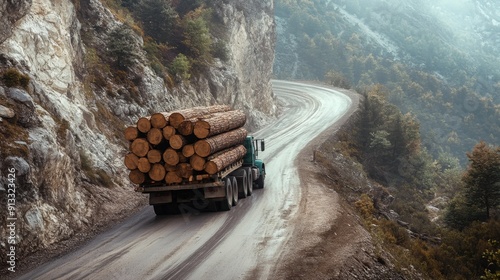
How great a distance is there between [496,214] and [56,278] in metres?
22.6

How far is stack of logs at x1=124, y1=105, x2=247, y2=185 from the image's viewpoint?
16.7 meters

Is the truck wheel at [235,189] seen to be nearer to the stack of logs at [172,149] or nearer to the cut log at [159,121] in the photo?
the stack of logs at [172,149]

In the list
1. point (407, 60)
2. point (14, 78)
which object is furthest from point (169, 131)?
point (407, 60)

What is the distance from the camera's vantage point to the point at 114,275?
Answer: 39.5 ft

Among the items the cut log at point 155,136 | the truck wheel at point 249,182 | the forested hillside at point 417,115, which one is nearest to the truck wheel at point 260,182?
the truck wheel at point 249,182

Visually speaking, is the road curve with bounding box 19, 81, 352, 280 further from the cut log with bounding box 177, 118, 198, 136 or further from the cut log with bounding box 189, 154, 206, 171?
the cut log with bounding box 177, 118, 198, 136

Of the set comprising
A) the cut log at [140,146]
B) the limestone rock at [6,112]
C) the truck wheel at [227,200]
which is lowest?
the truck wheel at [227,200]

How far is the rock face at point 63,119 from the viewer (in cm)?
Answer: 1450

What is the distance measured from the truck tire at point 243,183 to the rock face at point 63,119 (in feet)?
14.7

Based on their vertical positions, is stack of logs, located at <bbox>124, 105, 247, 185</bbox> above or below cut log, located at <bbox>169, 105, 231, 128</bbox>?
below

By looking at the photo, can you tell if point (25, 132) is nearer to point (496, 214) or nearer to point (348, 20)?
point (496, 214)

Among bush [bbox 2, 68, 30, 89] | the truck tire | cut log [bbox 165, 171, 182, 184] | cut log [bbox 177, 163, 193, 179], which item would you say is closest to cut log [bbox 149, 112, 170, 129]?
cut log [bbox 177, 163, 193, 179]

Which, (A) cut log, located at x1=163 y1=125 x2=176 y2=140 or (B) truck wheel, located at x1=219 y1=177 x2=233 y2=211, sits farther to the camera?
(B) truck wheel, located at x1=219 y1=177 x2=233 y2=211

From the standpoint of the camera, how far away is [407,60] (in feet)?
380
